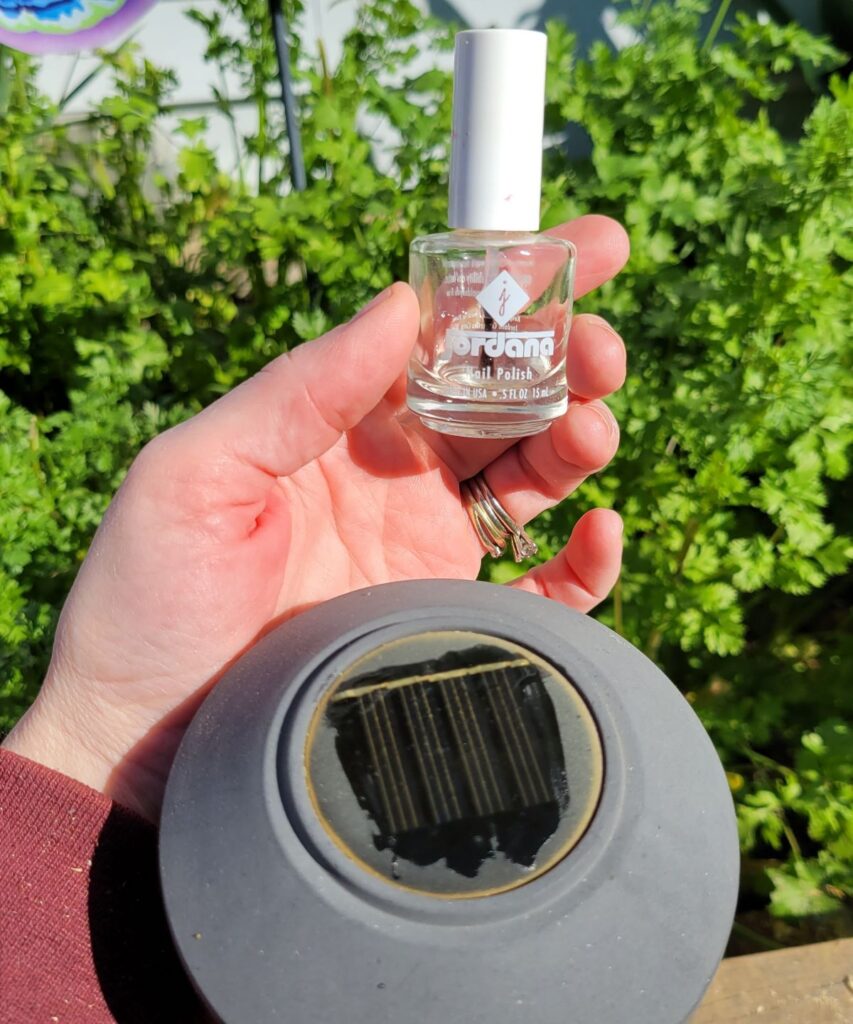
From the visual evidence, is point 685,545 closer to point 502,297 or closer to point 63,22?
point 502,297

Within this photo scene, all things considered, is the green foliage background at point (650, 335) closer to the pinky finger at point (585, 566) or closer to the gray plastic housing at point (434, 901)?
the pinky finger at point (585, 566)

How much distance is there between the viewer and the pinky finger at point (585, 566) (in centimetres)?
178

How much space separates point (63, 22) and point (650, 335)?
153 centimetres

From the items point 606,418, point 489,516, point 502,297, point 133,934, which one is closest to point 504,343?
point 502,297

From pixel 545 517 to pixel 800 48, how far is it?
1354 millimetres

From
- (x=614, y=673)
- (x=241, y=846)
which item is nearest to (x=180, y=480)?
(x=241, y=846)

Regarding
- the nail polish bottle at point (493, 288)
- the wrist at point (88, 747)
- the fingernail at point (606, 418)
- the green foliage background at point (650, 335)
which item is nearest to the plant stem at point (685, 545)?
the green foliage background at point (650, 335)

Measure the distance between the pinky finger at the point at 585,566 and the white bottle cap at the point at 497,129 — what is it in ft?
1.90

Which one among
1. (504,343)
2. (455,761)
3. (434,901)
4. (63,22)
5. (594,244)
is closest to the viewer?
(434,901)

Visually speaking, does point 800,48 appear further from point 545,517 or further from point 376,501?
point 376,501

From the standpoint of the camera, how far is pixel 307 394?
54.9 inches

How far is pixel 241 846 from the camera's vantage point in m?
1.02

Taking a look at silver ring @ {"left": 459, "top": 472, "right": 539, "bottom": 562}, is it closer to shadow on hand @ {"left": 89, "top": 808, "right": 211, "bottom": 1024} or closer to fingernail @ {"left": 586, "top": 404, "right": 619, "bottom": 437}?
fingernail @ {"left": 586, "top": 404, "right": 619, "bottom": 437}

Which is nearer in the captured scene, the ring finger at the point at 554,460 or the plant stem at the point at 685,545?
the ring finger at the point at 554,460
